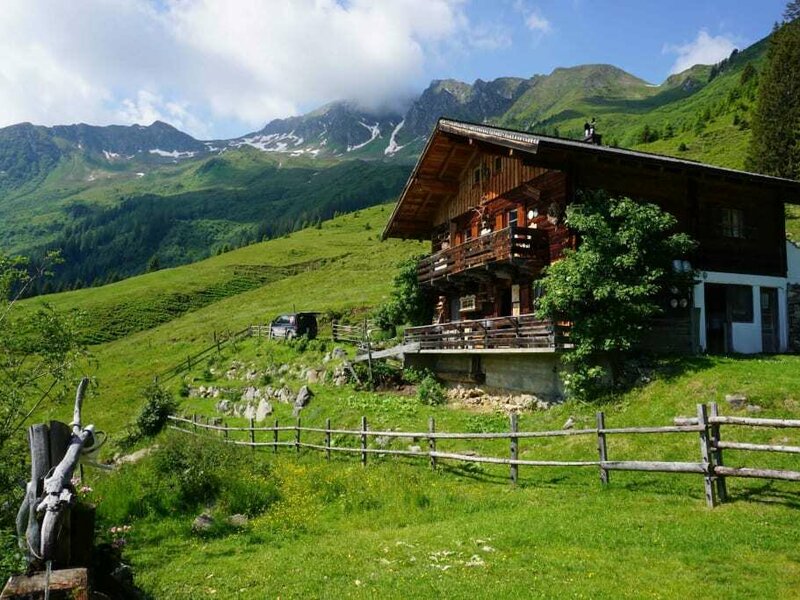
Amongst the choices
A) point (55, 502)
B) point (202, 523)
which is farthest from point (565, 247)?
point (55, 502)

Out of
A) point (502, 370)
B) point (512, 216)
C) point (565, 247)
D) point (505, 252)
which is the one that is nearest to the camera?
point (565, 247)

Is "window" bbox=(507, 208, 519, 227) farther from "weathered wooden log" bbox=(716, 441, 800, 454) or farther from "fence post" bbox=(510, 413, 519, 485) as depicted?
"weathered wooden log" bbox=(716, 441, 800, 454)

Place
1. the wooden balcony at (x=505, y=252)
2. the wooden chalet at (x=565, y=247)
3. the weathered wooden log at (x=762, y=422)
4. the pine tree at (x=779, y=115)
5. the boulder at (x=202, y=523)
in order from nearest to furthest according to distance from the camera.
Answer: the weathered wooden log at (x=762, y=422), the boulder at (x=202, y=523), the wooden chalet at (x=565, y=247), the wooden balcony at (x=505, y=252), the pine tree at (x=779, y=115)

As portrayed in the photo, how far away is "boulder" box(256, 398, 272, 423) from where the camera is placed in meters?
31.0

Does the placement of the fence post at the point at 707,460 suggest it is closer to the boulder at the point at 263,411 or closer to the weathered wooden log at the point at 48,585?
the weathered wooden log at the point at 48,585

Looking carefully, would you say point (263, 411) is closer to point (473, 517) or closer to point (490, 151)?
point (490, 151)

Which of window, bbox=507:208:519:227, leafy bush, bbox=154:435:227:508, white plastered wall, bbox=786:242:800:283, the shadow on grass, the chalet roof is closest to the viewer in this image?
the shadow on grass

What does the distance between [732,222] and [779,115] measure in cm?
4737

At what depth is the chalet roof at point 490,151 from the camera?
68.0 ft

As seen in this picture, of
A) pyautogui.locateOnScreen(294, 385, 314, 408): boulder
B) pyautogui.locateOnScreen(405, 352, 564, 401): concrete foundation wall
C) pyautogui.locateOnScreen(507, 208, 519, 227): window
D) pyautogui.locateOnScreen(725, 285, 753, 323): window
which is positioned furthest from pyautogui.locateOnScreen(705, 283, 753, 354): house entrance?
pyautogui.locateOnScreen(294, 385, 314, 408): boulder

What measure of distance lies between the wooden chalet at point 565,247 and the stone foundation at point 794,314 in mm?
72

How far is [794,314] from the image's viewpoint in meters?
25.5

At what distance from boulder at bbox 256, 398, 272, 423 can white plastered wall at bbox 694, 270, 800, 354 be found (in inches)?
854

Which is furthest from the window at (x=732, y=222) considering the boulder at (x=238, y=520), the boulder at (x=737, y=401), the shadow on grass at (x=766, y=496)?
the boulder at (x=238, y=520)
